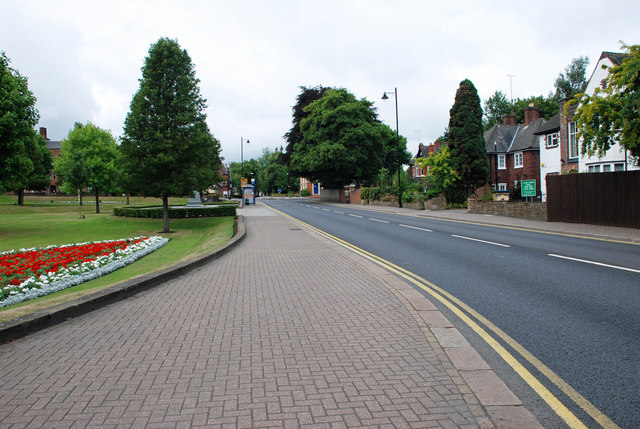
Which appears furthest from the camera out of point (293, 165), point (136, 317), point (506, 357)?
point (293, 165)

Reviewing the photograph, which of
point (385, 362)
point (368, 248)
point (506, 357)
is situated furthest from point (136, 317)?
point (368, 248)

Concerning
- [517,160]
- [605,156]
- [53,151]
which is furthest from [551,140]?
[53,151]

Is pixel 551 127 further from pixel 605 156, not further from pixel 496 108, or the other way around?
pixel 496 108

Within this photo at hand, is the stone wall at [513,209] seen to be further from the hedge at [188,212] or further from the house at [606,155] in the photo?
the hedge at [188,212]

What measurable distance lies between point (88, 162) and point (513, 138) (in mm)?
45501

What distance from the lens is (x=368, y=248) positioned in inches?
496

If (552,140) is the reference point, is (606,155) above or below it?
below

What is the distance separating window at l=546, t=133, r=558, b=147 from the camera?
115 feet

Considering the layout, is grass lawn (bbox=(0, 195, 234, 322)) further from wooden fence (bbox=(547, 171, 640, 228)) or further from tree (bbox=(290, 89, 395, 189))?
tree (bbox=(290, 89, 395, 189))

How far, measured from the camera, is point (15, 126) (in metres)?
20.7

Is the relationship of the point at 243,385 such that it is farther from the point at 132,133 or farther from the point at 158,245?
the point at 132,133

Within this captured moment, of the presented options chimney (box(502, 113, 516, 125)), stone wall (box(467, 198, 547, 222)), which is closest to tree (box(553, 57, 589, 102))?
chimney (box(502, 113, 516, 125))

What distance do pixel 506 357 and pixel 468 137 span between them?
31.0m

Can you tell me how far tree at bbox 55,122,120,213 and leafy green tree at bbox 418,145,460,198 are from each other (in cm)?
2820
